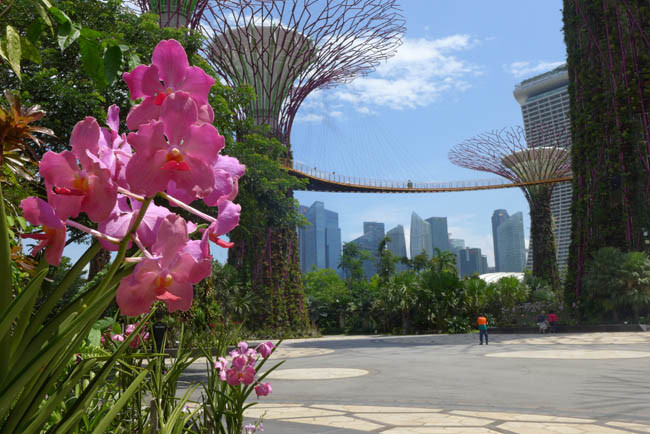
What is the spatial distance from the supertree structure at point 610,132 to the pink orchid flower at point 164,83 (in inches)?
845

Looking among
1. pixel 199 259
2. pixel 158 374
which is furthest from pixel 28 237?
pixel 158 374

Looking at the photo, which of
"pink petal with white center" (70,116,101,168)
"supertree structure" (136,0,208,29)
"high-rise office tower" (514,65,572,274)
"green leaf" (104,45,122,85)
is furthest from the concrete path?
"high-rise office tower" (514,65,572,274)

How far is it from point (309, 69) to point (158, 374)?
643 inches

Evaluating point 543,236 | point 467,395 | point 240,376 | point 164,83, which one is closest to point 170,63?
point 164,83

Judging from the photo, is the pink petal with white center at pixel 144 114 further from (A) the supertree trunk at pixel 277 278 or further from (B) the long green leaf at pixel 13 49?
(A) the supertree trunk at pixel 277 278

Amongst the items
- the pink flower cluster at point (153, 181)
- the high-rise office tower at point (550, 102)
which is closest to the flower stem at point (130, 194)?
the pink flower cluster at point (153, 181)

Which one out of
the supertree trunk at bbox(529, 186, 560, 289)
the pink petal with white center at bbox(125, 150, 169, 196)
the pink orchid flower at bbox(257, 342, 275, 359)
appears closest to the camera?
the pink petal with white center at bbox(125, 150, 169, 196)

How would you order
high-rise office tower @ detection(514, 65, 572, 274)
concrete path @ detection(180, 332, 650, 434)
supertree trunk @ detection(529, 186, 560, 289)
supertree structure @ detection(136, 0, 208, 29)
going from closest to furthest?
concrete path @ detection(180, 332, 650, 434)
supertree structure @ detection(136, 0, 208, 29)
supertree trunk @ detection(529, 186, 560, 289)
high-rise office tower @ detection(514, 65, 572, 274)

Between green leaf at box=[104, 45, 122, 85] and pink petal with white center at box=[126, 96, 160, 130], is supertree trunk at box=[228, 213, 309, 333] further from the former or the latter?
pink petal with white center at box=[126, 96, 160, 130]

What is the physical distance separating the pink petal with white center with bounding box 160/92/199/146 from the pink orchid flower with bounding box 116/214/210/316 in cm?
10

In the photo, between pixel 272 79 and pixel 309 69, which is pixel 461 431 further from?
pixel 272 79

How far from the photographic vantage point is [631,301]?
17.0m

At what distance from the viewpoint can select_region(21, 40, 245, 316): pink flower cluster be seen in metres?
0.54

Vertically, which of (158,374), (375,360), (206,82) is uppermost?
(206,82)
